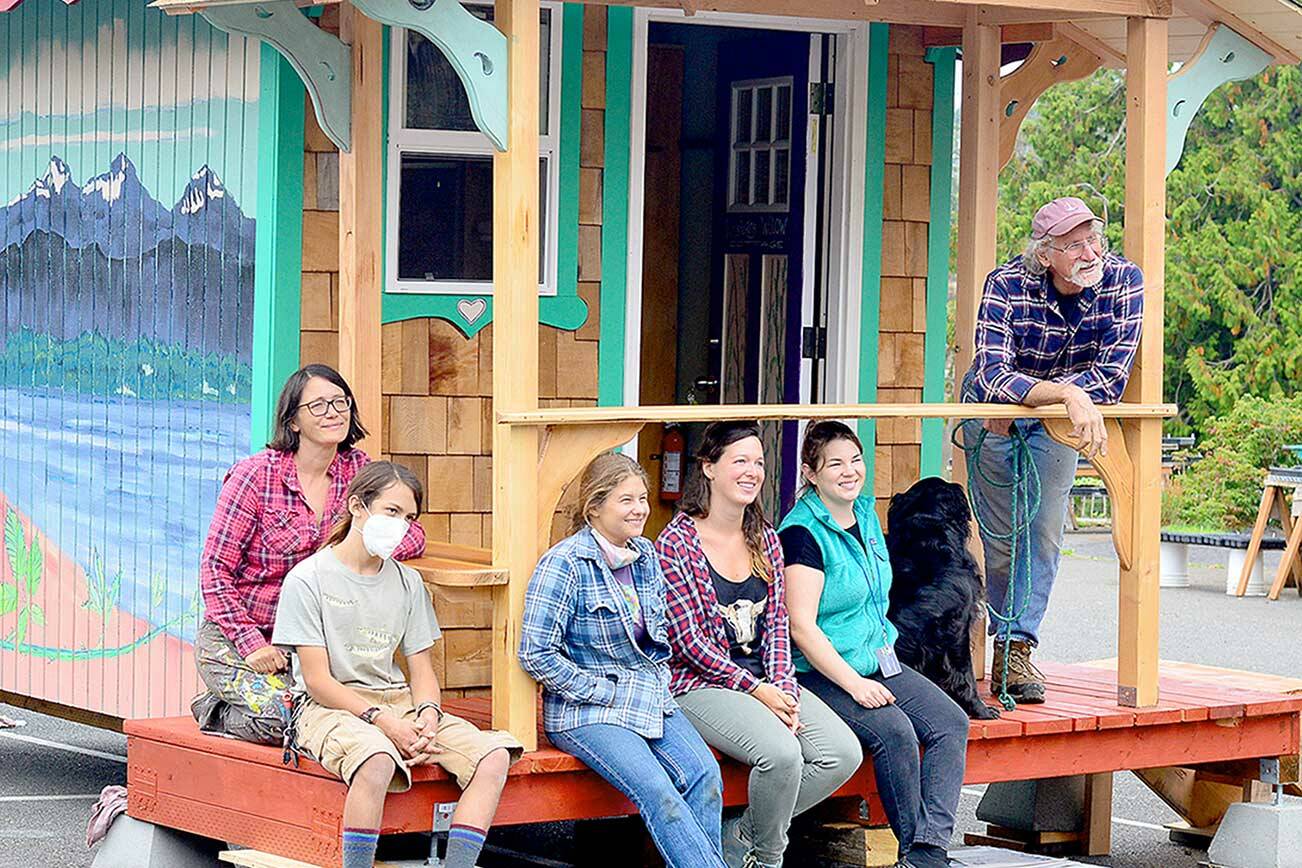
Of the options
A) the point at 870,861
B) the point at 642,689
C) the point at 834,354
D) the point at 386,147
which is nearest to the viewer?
the point at 642,689

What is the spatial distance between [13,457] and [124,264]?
1.23m

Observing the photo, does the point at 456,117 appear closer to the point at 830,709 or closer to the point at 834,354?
the point at 834,354

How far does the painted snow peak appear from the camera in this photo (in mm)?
7664

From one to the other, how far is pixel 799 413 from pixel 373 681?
61.4 inches

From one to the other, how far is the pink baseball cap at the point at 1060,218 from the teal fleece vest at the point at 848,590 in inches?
46.6

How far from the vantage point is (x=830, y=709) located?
22.2ft

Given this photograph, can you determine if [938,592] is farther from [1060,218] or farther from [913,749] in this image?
[1060,218]

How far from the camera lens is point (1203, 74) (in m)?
7.59

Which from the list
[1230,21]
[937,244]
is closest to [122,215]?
[937,244]

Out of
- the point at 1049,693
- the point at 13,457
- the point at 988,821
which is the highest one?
the point at 13,457

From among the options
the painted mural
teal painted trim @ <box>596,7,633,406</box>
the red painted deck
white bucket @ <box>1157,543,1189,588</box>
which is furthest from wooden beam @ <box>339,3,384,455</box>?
white bucket @ <box>1157,543,1189,588</box>

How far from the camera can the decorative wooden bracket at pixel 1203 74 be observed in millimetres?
7508

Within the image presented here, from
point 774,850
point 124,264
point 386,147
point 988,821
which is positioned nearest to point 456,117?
point 386,147

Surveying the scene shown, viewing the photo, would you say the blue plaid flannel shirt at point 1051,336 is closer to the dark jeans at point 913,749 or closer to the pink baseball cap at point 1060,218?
the pink baseball cap at point 1060,218
